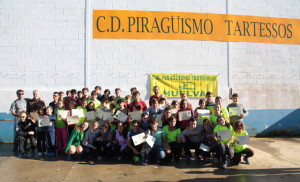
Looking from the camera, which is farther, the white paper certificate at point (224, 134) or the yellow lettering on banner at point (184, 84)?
the yellow lettering on banner at point (184, 84)

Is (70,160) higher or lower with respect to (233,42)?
lower

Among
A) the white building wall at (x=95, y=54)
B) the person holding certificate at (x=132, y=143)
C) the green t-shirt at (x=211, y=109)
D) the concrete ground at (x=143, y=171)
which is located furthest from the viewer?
the white building wall at (x=95, y=54)

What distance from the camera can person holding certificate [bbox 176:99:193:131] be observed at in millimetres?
5328

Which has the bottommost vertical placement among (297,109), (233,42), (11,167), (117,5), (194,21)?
(11,167)

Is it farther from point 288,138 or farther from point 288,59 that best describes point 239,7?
point 288,138

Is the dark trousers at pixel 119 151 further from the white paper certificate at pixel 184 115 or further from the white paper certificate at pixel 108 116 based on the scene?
the white paper certificate at pixel 184 115

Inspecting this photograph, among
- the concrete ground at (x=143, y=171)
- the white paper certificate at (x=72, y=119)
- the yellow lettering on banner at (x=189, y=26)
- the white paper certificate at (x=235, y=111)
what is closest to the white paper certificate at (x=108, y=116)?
the white paper certificate at (x=72, y=119)

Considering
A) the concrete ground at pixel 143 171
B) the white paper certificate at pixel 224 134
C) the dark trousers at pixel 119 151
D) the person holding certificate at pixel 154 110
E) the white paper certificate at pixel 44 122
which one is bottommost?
the concrete ground at pixel 143 171

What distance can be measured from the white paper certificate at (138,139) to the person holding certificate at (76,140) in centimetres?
125

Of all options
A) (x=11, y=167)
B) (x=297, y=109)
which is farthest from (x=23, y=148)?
(x=297, y=109)

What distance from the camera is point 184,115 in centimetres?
534

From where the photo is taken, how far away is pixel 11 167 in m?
4.71

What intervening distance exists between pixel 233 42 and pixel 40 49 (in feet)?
21.3

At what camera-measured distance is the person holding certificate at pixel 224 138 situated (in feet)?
15.2
